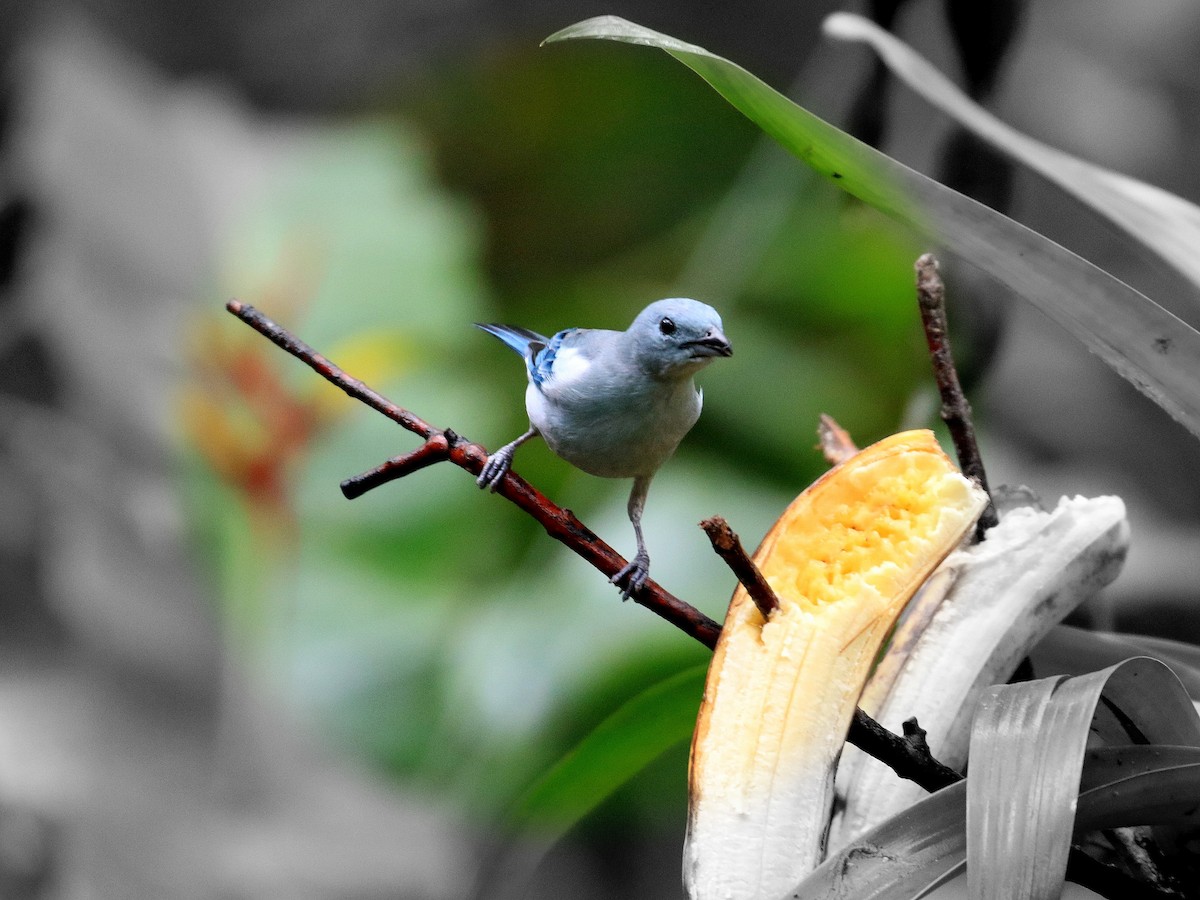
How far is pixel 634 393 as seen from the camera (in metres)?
0.76

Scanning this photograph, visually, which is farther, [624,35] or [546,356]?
[546,356]

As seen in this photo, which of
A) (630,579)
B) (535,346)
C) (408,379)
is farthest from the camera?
(408,379)

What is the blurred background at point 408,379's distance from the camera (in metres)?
1.38

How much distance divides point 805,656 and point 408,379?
1139 mm

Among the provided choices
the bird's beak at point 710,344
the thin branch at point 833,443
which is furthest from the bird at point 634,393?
the thin branch at point 833,443

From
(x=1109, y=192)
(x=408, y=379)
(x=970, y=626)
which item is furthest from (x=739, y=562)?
(x=408, y=379)

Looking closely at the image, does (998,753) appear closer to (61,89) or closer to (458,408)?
(458,408)

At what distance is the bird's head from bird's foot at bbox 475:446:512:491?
13cm

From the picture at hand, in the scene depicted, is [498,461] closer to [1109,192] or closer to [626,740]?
[626,740]

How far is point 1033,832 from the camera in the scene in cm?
43

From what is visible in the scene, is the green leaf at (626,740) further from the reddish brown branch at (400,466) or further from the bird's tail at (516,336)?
the bird's tail at (516,336)

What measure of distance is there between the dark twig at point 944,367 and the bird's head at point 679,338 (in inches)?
5.3

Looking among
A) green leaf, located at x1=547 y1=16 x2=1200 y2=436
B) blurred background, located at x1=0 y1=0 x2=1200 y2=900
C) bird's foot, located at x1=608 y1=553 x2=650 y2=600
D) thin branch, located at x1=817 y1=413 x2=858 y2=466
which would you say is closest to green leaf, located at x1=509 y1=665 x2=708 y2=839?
bird's foot, located at x1=608 y1=553 x2=650 y2=600

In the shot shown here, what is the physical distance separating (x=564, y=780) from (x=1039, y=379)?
107cm
